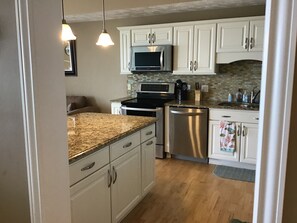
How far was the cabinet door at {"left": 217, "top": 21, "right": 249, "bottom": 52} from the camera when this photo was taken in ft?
12.0

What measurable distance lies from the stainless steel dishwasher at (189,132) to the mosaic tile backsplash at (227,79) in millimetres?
660

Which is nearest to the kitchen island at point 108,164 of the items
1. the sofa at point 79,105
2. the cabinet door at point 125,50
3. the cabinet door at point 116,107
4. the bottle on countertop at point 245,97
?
the cabinet door at point 116,107

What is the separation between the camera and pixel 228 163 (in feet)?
12.8

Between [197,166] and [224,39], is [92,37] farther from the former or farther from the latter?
[197,166]

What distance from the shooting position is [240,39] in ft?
12.1

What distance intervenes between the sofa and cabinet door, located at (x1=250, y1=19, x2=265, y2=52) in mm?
3114

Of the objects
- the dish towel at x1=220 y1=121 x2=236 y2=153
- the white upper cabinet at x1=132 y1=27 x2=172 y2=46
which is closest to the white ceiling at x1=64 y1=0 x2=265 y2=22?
the white upper cabinet at x1=132 y1=27 x2=172 y2=46

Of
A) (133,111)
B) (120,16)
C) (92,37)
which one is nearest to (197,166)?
(133,111)

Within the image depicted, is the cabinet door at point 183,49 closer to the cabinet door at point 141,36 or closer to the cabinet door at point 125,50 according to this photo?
the cabinet door at point 141,36

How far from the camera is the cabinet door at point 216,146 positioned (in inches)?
148

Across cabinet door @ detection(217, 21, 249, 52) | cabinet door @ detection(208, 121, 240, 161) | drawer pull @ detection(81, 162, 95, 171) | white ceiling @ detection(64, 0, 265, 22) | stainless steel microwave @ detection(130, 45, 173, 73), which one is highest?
white ceiling @ detection(64, 0, 265, 22)

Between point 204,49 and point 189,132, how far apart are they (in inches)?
49.8

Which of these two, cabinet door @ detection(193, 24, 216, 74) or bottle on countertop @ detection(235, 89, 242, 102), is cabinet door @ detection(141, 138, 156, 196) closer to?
cabinet door @ detection(193, 24, 216, 74)

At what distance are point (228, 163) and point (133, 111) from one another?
5.44 ft
